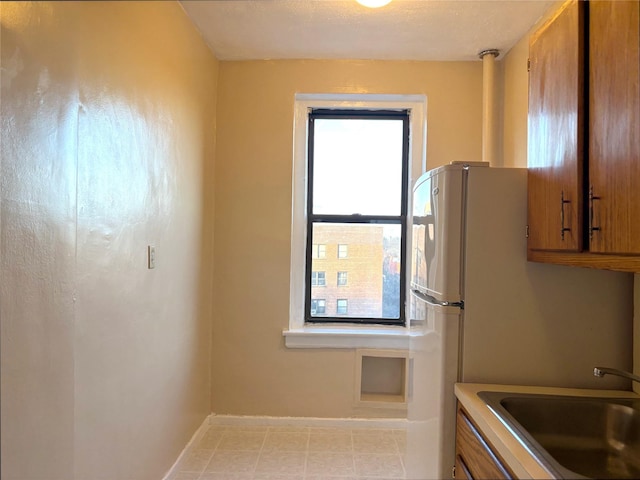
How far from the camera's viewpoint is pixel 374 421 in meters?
2.23

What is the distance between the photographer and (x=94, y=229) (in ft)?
3.25

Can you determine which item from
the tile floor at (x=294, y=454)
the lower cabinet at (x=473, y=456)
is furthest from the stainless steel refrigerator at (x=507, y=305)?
the tile floor at (x=294, y=454)

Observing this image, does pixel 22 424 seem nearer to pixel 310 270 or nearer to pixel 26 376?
pixel 26 376

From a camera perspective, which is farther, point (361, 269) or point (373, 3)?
point (361, 269)

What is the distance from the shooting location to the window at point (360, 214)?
235cm

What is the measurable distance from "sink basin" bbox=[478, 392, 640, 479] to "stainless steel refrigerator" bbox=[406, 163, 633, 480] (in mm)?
109

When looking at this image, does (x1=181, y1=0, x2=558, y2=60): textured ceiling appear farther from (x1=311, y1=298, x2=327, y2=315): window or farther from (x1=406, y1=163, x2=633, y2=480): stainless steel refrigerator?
(x1=311, y1=298, x2=327, y2=315): window

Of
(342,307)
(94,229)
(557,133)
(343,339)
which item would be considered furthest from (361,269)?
(94,229)

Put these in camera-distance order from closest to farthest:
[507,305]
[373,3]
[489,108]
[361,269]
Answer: [507,305]
[373,3]
[489,108]
[361,269]

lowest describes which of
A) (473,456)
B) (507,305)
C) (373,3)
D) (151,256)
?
(473,456)

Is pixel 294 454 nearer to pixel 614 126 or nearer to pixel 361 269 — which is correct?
pixel 361 269

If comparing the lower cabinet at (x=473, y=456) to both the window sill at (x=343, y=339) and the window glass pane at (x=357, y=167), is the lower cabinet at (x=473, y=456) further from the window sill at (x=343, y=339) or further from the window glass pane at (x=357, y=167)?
the window glass pane at (x=357, y=167)

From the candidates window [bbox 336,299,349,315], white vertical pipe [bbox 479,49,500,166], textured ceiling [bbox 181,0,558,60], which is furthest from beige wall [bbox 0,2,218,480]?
white vertical pipe [bbox 479,49,500,166]

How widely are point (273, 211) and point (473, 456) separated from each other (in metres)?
1.59
